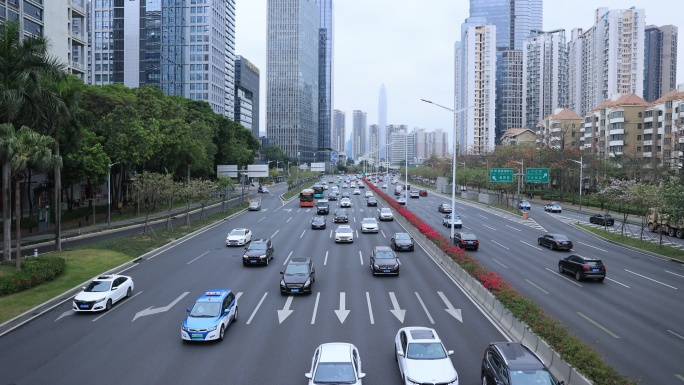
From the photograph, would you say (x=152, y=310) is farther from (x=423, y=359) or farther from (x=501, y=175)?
(x=501, y=175)

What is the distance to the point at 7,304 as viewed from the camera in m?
23.4

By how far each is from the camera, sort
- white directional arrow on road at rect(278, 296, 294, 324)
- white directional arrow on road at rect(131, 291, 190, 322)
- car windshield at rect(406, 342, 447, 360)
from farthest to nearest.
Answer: white directional arrow on road at rect(131, 291, 190, 322)
white directional arrow on road at rect(278, 296, 294, 324)
car windshield at rect(406, 342, 447, 360)

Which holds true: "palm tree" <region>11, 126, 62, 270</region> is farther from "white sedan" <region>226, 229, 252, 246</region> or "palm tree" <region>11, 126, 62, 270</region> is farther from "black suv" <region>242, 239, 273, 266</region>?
"white sedan" <region>226, 229, 252, 246</region>

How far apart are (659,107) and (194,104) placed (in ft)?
292

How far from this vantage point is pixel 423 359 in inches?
563

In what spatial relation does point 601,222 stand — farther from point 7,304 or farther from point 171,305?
point 7,304

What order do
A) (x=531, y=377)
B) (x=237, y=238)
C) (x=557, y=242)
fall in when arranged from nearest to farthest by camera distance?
(x=531, y=377) < (x=557, y=242) < (x=237, y=238)

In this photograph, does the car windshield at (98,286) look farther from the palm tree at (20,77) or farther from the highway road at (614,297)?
the highway road at (614,297)

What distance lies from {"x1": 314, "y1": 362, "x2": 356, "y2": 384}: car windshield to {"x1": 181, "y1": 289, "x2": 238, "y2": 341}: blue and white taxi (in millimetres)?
6261

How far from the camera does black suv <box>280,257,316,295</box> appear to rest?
2492cm

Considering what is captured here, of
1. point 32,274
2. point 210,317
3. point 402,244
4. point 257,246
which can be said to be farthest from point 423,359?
point 402,244

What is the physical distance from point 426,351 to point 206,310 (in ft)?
29.7

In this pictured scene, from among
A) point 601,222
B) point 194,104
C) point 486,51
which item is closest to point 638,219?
point 601,222

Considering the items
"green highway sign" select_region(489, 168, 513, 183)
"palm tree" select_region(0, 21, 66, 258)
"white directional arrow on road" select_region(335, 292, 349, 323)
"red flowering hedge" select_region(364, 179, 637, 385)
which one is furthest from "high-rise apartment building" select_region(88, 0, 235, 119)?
"red flowering hedge" select_region(364, 179, 637, 385)
